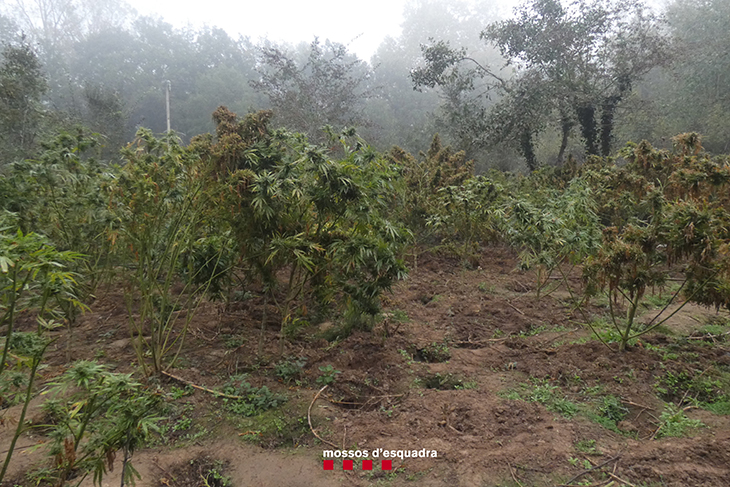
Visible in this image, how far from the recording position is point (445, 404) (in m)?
3.06

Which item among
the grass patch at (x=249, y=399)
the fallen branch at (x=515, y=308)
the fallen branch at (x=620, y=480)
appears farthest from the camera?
the fallen branch at (x=515, y=308)

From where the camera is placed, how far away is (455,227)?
708 centimetres

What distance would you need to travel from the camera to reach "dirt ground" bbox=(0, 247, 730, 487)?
2.41 m

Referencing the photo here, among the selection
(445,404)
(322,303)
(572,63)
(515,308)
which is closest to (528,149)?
(572,63)

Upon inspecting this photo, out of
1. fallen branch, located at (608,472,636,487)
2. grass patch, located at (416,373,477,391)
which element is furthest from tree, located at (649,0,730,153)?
Answer: fallen branch, located at (608,472,636,487)

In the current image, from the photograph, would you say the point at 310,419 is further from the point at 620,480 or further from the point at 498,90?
the point at 498,90

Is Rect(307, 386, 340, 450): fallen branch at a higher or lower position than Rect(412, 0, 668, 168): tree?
lower

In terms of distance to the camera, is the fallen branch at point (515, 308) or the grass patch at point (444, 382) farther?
the fallen branch at point (515, 308)

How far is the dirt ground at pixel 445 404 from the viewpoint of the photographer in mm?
2410

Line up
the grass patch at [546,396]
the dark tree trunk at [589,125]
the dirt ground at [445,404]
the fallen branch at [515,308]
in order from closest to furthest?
the dirt ground at [445,404] → the grass patch at [546,396] → the fallen branch at [515,308] → the dark tree trunk at [589,125]

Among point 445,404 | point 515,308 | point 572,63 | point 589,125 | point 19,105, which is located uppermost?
point 572,63

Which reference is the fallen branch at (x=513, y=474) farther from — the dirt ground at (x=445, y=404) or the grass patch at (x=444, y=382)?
the grass patch at (x=444, y=382)

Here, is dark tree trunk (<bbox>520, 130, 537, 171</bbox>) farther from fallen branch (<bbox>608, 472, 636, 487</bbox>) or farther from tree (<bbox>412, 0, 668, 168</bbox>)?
fallen branch (<bbox>608, 472, 636, 487</bbox>)

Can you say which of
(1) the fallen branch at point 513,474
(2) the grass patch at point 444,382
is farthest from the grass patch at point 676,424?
(2) the grass patch at point 444,382
